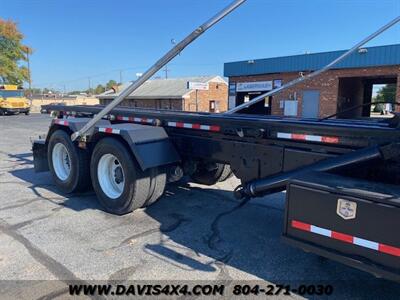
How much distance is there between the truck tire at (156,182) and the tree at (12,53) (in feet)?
181

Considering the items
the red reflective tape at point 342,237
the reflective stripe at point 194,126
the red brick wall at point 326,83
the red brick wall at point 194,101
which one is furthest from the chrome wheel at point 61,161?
the red brick wall at point 194,101

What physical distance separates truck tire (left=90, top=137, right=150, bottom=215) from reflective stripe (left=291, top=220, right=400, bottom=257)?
222cm

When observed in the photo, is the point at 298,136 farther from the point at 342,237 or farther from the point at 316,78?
the point at 316,78

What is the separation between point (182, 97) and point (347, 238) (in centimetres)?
3430

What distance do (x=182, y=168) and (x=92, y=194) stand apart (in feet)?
5.69

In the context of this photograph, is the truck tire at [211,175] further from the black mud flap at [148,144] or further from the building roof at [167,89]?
the building roof at [167,89]

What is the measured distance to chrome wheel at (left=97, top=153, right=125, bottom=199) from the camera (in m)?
4.98

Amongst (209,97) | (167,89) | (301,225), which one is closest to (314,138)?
(301,225)

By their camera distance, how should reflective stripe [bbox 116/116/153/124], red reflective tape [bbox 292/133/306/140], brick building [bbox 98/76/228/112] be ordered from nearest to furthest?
1. red reflective tape [bbox 292/133/306/140]
2. reflective stripe [bbox 116/116/153/124]
3. brick building [bbox 98/76/228/112]

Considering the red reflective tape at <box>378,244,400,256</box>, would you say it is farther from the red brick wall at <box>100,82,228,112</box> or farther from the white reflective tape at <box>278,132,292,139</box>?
the red brick wall at <box>100,82,228,112</box>

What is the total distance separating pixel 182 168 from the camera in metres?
5.11

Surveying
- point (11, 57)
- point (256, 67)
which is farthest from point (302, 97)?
point (11, 57)

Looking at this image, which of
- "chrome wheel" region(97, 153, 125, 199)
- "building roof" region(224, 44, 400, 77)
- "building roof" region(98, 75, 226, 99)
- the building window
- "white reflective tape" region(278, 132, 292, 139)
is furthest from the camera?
the building window

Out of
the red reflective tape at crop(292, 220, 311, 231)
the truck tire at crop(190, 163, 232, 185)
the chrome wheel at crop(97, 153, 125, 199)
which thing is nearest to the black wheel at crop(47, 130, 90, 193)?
the chrome wheel at crop(97, 153, 125, 199)
